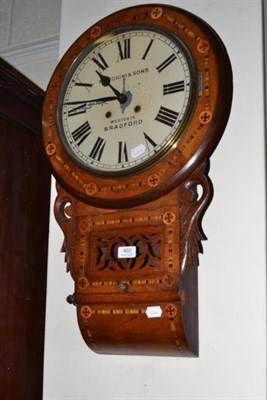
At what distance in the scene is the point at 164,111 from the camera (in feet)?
4.05

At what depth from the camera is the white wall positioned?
46.1 inches

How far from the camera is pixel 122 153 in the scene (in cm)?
127

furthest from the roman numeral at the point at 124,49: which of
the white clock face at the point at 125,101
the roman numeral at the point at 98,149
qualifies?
the roman numeral at the point at 98,149

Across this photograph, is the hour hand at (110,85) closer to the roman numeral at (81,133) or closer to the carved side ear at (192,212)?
the roman numeral at (81,133)

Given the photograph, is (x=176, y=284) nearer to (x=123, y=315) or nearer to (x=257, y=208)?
(x=123, y=315)

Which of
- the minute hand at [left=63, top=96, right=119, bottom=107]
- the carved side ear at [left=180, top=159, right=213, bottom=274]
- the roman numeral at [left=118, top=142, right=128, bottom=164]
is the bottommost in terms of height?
the carved side ear at [left=180, top=159, right=213, bottom=274]

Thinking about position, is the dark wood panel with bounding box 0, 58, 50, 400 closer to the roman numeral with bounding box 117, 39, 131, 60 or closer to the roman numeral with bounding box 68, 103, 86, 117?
the roman numeral with bounding box 68, 103, 86, 117

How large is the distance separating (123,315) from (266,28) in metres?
0.80

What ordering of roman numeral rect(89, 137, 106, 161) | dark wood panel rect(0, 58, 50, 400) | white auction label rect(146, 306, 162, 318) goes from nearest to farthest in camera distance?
white auction label rect(146, 306, 162, 318), roman numeral rect(89, 137, 106, 161), dark wood panel rect(0, 58, 50, 400)

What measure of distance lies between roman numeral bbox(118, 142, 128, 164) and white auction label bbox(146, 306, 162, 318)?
345 mm

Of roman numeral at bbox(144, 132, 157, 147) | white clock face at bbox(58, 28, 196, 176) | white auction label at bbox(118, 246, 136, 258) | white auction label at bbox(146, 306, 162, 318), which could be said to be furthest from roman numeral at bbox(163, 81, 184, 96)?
white auction label at bbox(146, 306, 162, 318)

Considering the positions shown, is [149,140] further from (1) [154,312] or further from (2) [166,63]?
(1) [154,312]

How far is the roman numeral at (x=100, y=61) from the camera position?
1.34 m

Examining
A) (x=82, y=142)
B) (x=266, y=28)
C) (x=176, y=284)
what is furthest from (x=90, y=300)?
(x=266, y=28)
